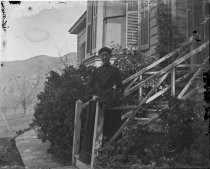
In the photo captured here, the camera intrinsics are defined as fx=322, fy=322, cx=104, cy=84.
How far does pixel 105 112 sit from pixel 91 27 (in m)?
9.15

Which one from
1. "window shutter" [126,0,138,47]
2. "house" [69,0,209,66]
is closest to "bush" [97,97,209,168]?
"house" [69,0,209,66]

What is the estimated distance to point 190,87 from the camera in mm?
5984

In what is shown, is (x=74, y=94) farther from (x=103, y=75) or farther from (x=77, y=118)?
(x=103, y=75)

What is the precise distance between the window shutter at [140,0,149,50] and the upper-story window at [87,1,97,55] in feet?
9.79

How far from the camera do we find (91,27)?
13.8 m

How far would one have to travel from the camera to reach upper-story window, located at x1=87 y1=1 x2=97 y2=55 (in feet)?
43.1

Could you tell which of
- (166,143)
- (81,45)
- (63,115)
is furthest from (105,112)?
(81,45)

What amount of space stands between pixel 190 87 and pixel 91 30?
849cm

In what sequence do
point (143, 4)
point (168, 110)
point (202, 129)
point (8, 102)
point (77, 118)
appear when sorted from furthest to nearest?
point (8, 102) → point (143, 4) → point (77, 118) → point (168, 110) → point (202, 129)

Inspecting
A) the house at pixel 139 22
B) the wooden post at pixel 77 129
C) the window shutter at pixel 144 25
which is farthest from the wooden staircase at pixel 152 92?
the window shutter at pixel 144 25

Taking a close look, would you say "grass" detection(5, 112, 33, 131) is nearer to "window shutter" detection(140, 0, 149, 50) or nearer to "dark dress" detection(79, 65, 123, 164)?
"window shutter" detection(140, 0, 149, 50)

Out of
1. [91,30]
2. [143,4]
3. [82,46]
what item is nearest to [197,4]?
[143,4]

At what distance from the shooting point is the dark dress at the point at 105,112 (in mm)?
5141

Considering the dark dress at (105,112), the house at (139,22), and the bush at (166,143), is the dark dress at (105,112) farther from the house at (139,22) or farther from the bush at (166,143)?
the house at (139,22)
